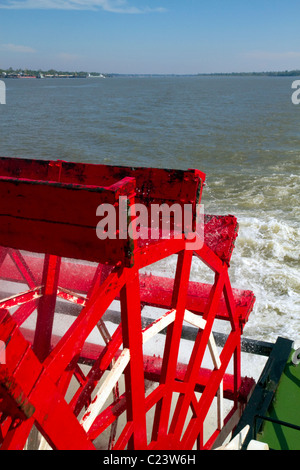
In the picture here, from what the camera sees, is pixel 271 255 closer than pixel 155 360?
No

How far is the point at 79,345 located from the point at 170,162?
28.6 ft

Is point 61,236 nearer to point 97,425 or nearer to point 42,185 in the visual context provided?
point 42,185

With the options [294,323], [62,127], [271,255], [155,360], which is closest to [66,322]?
[155,360]

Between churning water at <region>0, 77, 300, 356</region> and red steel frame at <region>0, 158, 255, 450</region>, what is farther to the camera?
churning water at <region>0, 77, 300, 356</region>

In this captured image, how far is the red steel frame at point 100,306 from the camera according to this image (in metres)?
1.52

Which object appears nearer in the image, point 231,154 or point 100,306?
point 100,306

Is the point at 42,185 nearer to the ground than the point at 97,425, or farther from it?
farther from it

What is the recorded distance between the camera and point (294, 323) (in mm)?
4891

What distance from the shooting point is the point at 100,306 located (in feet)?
5.78

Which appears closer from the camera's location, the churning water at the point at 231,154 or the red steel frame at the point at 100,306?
the red steel frame at the point at 100,306

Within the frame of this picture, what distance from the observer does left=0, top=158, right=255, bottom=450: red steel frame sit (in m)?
1.52
